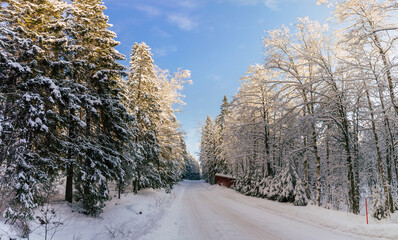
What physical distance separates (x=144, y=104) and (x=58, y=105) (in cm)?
920

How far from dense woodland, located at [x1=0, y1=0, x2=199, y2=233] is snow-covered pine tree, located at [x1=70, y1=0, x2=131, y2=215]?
4 cm

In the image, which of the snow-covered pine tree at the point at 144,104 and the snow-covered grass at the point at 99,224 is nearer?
the snow-covered grass at the point at 99,224

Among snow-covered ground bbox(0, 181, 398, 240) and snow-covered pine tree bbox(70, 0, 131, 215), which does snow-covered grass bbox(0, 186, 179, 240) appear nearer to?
snow-covered ground bbox(0, 181, 398, 240)

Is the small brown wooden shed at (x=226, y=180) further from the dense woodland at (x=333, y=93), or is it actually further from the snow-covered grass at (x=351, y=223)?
the snow-covered grass at (x=351, y=223)

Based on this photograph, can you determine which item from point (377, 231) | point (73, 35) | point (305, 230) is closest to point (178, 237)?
point (305, 230)

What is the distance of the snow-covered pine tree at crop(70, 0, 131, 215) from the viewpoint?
9.34 m

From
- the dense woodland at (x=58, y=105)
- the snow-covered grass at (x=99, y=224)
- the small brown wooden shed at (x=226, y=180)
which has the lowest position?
the small brown wooden shed at (x=226, y=180)

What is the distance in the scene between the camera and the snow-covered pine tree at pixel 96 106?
9.34 metres

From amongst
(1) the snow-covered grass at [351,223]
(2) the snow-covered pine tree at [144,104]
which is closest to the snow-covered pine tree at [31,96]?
(2) the snow-covered pine tree at [144,104]

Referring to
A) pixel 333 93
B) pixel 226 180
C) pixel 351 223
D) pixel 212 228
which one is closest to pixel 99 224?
pixel 212 228

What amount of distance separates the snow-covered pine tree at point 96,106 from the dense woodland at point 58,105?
0.14ft

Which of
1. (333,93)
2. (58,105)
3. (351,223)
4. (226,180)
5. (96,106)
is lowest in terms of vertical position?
(226,180)

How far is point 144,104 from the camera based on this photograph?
18047mm

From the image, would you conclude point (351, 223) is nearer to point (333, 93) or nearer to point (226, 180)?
point (333, 93)
